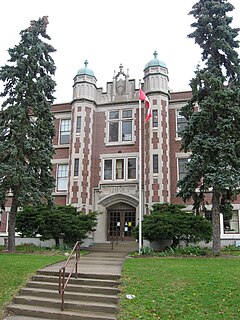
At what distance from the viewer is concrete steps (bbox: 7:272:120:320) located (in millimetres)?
7918

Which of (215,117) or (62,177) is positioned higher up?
(215,117)

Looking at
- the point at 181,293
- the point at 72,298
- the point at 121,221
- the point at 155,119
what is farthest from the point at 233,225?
the point at 72,298

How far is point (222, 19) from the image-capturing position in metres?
16.0

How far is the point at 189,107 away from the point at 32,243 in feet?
43.3

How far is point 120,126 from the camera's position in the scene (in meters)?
24.0

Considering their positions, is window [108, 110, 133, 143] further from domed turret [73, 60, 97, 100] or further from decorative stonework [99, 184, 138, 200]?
decorative stonework [99, 184, 138, 200]

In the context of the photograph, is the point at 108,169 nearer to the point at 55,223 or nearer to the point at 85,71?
the point at 55,223

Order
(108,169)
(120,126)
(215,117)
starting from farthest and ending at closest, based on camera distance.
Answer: (120,126) → (108,169) → (215,117)

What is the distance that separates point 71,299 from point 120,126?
16.4 meters

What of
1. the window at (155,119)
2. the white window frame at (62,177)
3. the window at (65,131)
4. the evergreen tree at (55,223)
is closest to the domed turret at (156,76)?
the window at (155,119)

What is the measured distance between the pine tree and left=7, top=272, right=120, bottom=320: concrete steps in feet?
23.7

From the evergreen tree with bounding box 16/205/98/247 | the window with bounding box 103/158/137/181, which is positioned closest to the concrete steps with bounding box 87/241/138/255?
the evergreen tree with bounding box 16/205/98/247

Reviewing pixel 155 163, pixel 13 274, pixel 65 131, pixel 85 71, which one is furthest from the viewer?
pixel 65 131

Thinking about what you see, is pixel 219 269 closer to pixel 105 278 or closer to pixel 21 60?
pixel 105 278
